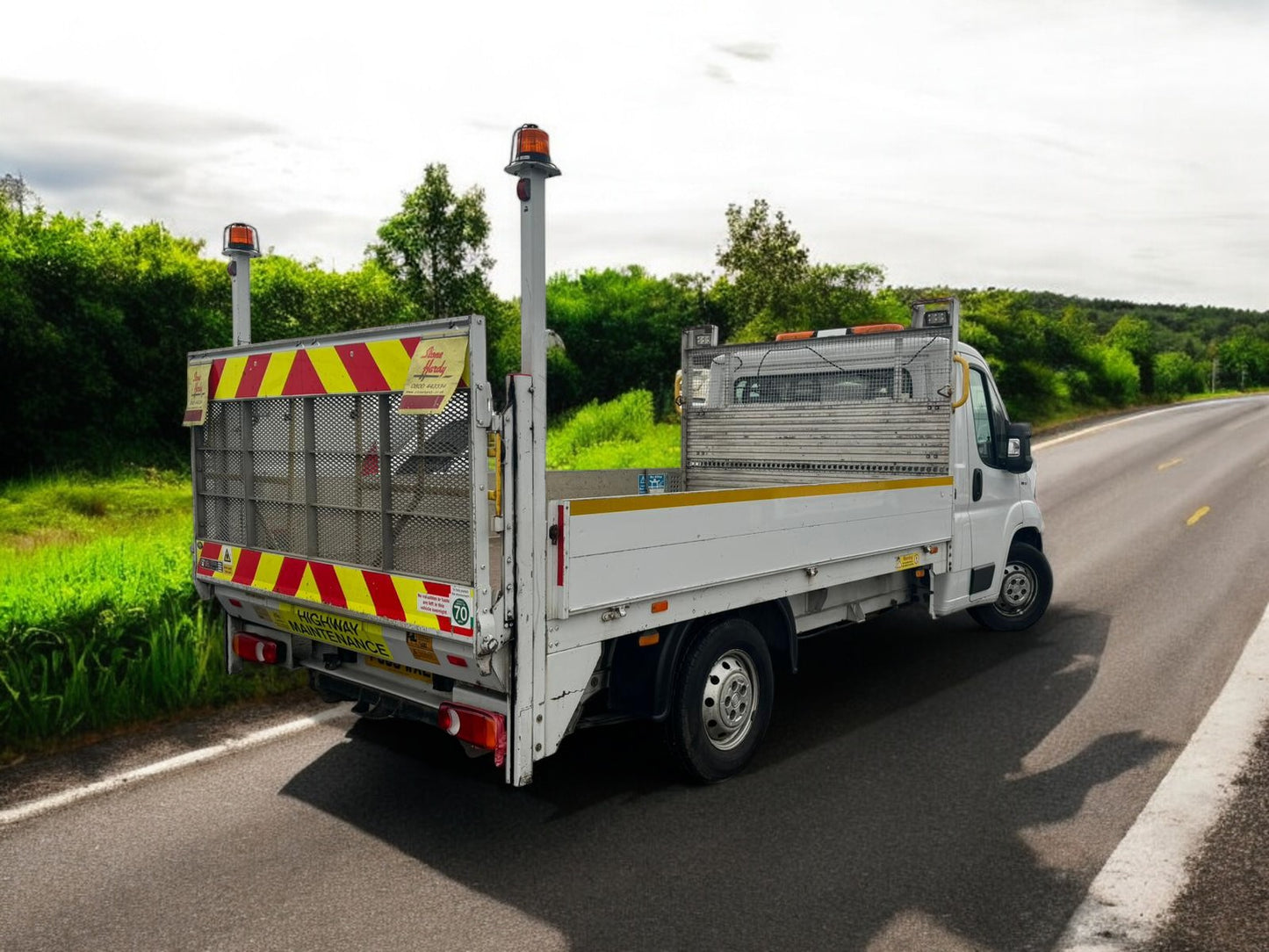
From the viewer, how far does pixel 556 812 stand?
452cm

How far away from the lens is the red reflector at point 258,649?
495cm

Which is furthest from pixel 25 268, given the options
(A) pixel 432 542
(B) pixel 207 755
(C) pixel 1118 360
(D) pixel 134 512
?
(C) pixel 1118 360

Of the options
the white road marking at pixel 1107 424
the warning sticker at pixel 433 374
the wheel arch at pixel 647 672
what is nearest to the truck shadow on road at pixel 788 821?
the wheel arch at pixel 647 672

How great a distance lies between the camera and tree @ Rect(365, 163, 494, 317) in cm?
2283

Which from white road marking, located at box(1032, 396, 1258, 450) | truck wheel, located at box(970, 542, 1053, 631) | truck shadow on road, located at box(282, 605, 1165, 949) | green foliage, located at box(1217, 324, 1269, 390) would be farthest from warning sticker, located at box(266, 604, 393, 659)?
green foliage, located at box(1217, 324, 1269, 390)

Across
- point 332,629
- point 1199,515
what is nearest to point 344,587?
point 332,629

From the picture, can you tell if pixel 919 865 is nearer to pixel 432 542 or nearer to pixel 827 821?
pixel 827 821

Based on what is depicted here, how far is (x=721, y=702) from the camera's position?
4855mm

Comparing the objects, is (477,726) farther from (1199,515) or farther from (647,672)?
(1199,515)

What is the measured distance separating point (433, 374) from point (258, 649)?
7.05ft

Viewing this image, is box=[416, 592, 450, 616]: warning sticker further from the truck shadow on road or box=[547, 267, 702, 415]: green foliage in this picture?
box=[547, 267, 702, 415]: green foliage

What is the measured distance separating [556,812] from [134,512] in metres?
11.0

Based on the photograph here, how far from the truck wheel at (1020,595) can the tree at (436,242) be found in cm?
1746

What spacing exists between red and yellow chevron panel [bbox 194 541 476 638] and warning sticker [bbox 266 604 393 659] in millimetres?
94
